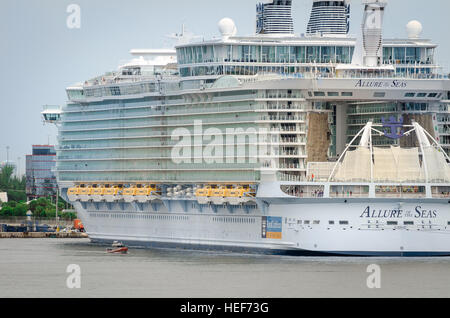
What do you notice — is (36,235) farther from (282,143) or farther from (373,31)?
(373,31)

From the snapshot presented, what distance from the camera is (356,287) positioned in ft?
226

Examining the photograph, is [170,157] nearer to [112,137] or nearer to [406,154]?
[112,137]

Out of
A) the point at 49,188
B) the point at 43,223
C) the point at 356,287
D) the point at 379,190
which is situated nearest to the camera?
the point at 356,287

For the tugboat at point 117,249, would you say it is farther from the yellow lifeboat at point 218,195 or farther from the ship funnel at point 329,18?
the ship funnel at point 329,18

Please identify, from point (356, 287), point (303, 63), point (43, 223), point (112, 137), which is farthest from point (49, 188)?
point (356, 287)

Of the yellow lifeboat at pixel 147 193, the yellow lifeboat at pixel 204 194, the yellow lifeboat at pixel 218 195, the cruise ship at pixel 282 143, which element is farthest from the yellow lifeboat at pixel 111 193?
the yellow lifeboat at pixel 218 195

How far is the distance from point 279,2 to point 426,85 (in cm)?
1472

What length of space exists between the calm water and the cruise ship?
224 cm

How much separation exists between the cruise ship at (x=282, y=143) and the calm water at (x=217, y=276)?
88.3 inches

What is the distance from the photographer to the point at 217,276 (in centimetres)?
7400

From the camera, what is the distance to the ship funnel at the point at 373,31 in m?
85.9

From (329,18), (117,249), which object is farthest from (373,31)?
(117,249)

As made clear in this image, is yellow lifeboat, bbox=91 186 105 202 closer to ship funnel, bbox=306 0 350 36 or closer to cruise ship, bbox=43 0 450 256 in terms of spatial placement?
cruise ship, bbox=43 0 450 256

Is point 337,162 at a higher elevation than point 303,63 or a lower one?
lower
